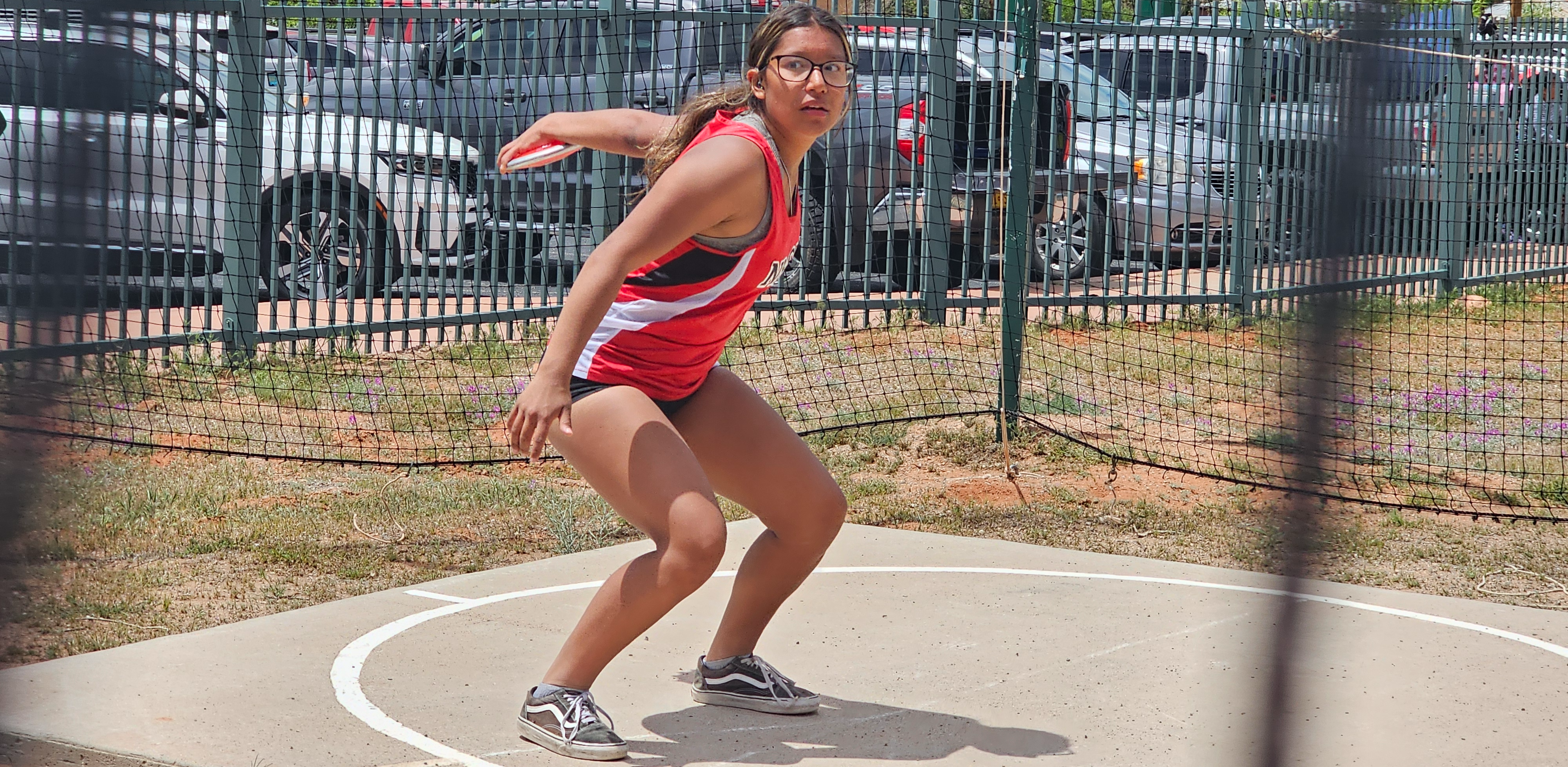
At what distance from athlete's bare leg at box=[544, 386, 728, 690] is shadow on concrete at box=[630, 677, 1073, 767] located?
31cm

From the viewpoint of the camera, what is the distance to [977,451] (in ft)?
23.8

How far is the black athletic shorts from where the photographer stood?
11.2 feet

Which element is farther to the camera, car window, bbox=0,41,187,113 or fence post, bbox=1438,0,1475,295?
fence post, bbox=1438,0,1475,295

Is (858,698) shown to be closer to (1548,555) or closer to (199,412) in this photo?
(1548,555)

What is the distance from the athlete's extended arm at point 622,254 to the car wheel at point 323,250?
594cm

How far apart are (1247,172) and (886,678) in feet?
23.6

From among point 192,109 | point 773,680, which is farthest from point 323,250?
point 773,680

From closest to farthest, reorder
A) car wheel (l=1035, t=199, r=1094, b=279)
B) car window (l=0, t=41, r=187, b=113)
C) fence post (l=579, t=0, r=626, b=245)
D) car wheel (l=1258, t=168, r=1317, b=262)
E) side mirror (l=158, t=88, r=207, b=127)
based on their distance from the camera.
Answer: car window (l=0, t=41, r=187, b=113) < car wheel (l=1258, t=168, r=1317, b=262) < side mirror (l=158, t=88, r=207, b=127) < fence post (l=579, t=0, r=626, b=245) < car wheel (l=1035, t=199, r=1094, b=279)

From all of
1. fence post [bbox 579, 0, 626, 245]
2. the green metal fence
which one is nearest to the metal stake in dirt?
the green metal fence

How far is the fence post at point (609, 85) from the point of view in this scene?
902 centimetres

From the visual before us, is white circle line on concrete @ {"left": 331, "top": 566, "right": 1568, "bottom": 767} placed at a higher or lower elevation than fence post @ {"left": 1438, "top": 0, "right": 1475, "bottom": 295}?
lower

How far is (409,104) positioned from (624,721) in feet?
19.3

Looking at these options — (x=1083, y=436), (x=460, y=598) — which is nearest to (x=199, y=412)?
(x=460, y=598)

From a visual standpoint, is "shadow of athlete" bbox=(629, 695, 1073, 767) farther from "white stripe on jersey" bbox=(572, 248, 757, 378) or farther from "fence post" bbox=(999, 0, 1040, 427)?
"fence post" bbox=(999, 0, 1040, 427)
